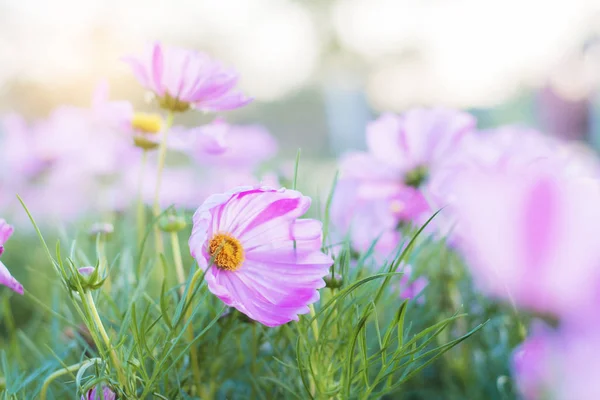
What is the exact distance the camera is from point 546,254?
18cm

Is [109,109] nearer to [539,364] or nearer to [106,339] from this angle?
[106,339]

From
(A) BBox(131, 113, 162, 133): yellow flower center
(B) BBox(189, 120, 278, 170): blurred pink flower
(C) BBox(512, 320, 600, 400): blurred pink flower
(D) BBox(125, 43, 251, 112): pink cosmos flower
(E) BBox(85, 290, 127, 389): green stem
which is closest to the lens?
(C) BBox(512, 320, 600, 400): blurred pink flower

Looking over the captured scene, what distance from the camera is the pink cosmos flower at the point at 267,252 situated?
1.00 feet

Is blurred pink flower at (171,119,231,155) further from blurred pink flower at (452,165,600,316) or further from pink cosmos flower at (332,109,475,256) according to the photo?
blurred pink flower at (452,165,600,316)

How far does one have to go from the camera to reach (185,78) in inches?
16.6

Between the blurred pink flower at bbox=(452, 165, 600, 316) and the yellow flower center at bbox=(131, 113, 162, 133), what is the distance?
1.23 feet

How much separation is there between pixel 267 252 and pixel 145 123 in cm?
24

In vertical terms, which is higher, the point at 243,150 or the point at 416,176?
the point at 416,176

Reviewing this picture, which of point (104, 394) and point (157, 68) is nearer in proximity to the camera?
point (104, 394)

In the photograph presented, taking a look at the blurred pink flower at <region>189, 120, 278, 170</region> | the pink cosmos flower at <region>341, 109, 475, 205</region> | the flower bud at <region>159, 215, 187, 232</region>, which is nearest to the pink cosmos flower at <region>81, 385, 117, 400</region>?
the flower bud at <region>159, 215, 187, 232</region>

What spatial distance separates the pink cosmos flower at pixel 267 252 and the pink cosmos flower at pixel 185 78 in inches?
4.0

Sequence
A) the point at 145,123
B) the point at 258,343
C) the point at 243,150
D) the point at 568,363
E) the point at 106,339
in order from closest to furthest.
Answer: the point at 568,363 < the point at 106,339 < the point at 258,343 < the point at 145,123 < the point at 243,150

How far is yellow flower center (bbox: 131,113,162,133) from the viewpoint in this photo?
515 mm

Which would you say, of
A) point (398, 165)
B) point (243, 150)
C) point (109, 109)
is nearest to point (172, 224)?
point (109, 109)
